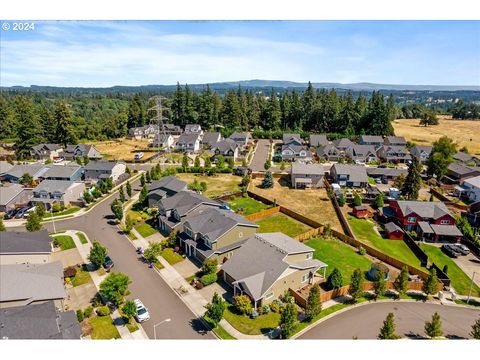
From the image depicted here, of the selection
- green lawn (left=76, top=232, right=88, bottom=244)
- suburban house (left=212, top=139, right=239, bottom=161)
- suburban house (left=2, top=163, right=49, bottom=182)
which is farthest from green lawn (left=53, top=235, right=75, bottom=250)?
suburban house (left=212, top=139, right=239, bottom=161)

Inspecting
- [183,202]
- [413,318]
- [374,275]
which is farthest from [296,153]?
[413,318]

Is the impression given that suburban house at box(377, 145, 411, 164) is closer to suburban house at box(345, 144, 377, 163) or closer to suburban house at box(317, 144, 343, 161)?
suburban house at box(345, 144, 377, 163)

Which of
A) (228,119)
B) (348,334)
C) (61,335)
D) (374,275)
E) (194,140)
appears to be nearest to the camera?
(61,335)

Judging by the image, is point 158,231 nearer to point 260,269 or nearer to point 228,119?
point 260,269

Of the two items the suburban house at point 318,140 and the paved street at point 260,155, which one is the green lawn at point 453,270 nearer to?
the paved street at point 260,155

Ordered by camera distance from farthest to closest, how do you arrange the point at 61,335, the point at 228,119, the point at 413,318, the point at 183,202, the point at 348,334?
the point at 228,119
the point at 183,202
the point at 413,318
the point at 348,334
the point at 61,335

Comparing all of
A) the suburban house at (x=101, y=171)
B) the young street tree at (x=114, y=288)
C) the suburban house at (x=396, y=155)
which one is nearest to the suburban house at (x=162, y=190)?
the suburban house at (x=101, y=171)

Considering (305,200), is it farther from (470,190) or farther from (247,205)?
(470,190)
